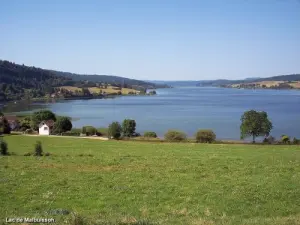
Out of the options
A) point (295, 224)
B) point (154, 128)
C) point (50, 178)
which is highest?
point (295, 224)

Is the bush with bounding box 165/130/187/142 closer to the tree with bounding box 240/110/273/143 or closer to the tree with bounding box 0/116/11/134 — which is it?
the tree with bounding box 240/110/273/143

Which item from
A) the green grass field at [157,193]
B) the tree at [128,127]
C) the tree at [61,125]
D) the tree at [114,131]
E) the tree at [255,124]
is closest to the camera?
the green grass field at [157,193]

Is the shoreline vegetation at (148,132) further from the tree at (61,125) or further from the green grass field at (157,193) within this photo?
the green grass field at (157,193)

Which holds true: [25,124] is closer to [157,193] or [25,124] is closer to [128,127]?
[128,127]

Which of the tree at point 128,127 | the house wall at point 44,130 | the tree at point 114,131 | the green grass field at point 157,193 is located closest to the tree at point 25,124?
the house wall at point 44,130

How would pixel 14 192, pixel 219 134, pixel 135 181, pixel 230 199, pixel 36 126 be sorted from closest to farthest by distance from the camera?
pixel 230 199, pixel 14 192, pixel 135 181, pixel 219 134, pixel 36 126

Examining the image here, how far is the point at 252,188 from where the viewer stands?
49.8 ft

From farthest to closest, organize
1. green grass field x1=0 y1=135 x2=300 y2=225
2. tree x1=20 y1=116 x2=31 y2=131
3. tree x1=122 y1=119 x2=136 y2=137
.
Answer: tree x1=20 y1=116 x2=31 y2=131 < tree x1=122 y1=119 x2=136 y2=137 < green grass field x1=0 y1=135 x2=300 y2=225

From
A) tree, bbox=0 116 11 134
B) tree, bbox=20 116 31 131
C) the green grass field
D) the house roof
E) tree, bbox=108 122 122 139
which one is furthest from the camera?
tree, bbox=20 116 31 131

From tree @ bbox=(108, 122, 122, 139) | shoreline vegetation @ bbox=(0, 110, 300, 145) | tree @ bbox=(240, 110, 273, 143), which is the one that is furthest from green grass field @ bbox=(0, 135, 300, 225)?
tree @ bbox=(108, 122, 122, 139)

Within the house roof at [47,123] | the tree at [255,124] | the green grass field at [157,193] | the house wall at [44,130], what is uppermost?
the green grass field at [157,193]

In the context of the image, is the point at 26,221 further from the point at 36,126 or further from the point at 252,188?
the point at 36,126

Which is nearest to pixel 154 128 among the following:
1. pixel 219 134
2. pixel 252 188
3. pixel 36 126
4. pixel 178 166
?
pixel 219 134

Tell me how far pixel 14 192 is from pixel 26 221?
591cm
